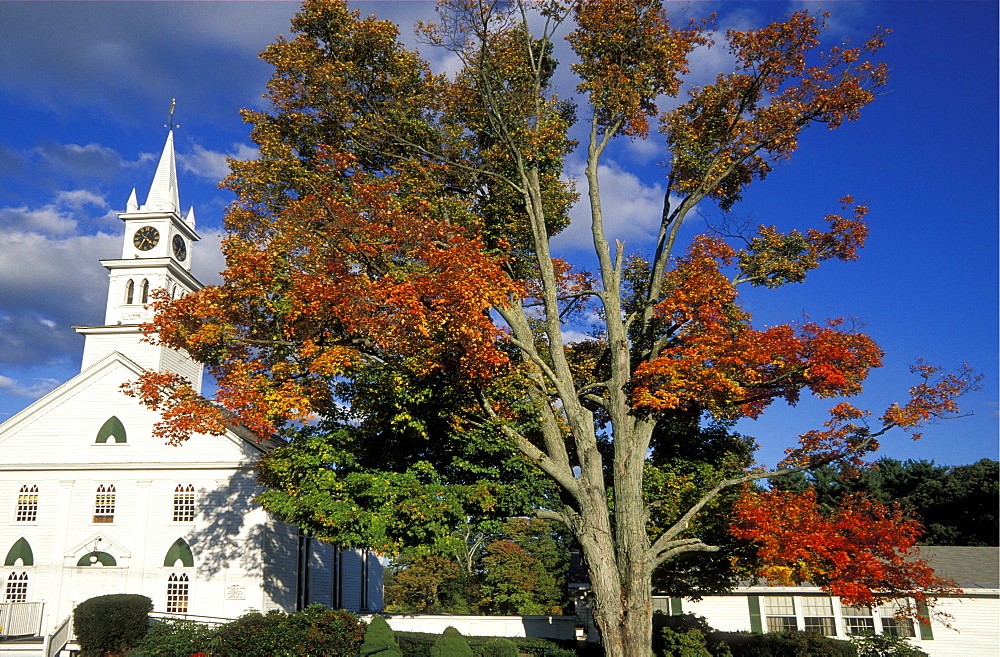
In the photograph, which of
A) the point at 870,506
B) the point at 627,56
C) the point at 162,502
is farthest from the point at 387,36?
the point at 162,502

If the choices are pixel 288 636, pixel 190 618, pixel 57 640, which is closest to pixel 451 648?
pixel 288 636

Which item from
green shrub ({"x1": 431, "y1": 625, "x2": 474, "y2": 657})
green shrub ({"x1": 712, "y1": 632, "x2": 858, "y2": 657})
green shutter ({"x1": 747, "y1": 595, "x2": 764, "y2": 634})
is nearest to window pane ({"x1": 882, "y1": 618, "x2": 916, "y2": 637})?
green shutter ({"x1": 747, "y1": 595, "x2": 764, "y2": 634})

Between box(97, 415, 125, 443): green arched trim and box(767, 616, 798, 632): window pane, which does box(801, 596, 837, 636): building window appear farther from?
box(97, 415, 125, 443): green arched trim

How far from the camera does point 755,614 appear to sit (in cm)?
2544

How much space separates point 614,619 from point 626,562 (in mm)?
1207

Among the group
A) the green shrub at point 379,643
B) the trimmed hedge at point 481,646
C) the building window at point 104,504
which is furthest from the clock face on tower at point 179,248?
the green shrub at point 379,643

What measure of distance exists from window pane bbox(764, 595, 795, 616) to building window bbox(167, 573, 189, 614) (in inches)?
853

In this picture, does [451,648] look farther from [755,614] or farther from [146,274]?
[146,274]

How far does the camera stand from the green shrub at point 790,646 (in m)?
19.0

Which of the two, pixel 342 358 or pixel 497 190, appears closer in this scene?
pixel 342 358

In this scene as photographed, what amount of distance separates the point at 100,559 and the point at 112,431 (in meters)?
5.14

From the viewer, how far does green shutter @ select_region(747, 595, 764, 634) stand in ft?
82.8

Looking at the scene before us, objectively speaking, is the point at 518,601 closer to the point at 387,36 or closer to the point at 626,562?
the point at 626,562

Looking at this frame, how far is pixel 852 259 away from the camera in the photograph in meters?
18.6
